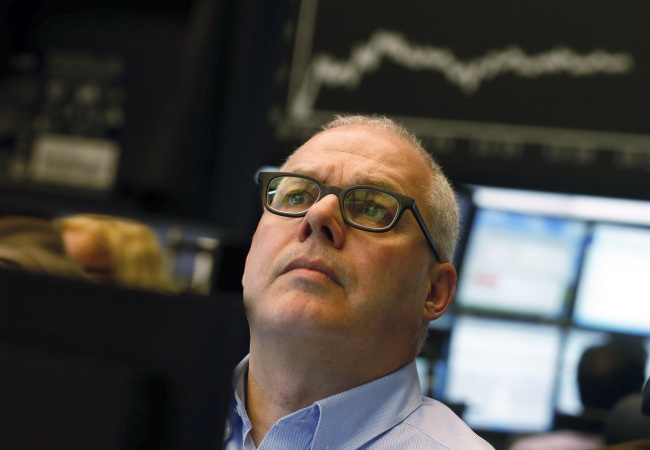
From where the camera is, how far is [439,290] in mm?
1286

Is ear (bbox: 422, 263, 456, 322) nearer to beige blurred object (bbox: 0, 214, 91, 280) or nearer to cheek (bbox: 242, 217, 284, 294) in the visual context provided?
cheek (bbox: 242, 217, 284, 294)

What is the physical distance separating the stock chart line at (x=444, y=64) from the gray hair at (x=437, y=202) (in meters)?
0.86

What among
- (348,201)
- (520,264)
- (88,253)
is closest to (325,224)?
(348,201)

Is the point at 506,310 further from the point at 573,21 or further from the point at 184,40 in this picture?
the point at 184,40

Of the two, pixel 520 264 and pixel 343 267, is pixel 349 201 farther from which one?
pixel 520 264

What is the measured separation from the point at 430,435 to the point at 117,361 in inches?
31.1

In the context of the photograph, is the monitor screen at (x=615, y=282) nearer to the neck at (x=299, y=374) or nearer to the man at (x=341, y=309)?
the man at (x=341, y=309)

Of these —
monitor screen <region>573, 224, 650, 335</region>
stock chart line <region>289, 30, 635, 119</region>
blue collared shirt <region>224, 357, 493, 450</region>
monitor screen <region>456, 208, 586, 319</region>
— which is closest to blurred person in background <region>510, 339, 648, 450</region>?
monitor screen <region>573, 224, 650, 335</region>

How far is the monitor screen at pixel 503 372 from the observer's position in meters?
2.64

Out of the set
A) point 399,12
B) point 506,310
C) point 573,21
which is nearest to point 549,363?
point 506,310

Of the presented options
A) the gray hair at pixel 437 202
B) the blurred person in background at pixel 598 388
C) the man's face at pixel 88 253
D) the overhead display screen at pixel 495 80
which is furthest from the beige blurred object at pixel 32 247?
the blurred person in background at pixel 598 388

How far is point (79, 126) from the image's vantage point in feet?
1.30

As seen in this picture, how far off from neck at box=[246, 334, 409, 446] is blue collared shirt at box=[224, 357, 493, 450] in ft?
0.08

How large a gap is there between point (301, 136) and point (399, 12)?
1.79 feet
